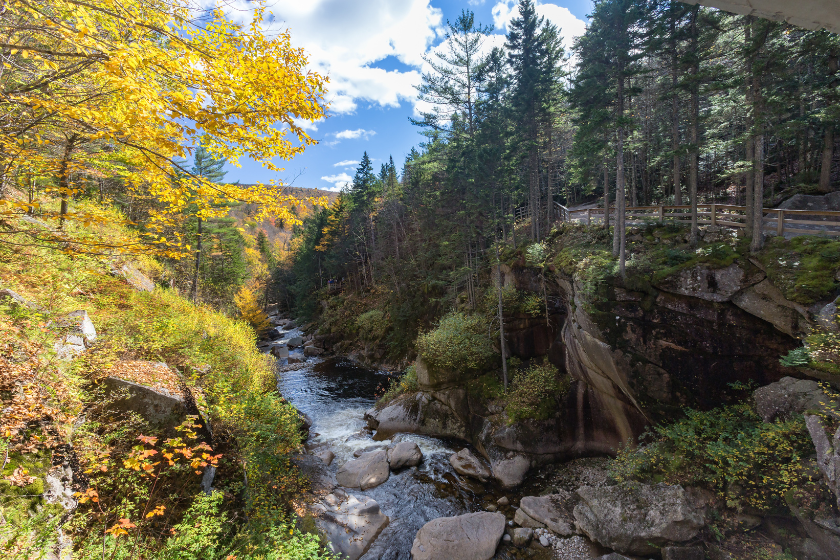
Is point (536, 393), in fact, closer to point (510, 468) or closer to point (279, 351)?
point (510, 468)

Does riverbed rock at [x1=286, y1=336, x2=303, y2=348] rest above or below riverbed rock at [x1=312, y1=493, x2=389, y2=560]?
below

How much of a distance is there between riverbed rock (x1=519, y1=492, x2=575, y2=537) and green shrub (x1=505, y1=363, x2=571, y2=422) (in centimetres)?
298

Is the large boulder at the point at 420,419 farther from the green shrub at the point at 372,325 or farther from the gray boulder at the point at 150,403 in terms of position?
the green shrub at the point at 372,325

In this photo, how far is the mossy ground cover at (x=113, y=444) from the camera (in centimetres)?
446

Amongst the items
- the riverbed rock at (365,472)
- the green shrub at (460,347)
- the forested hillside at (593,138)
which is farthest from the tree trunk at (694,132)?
the riverbed rock at (365,472)

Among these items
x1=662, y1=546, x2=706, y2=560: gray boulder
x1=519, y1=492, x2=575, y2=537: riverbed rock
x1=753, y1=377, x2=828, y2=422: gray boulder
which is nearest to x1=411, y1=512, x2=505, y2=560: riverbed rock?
x1=519, y1=492, x2=575, y2=537: riverbed rock

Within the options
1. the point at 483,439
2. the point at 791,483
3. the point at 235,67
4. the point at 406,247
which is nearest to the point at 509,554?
the point at 483,439

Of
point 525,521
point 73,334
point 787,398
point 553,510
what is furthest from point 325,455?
point 787,398

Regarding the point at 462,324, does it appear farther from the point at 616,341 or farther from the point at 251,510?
the point at 251,510

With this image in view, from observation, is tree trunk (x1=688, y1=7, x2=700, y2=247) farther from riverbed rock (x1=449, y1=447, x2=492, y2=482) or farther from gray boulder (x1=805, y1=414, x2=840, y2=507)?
riverbed rock (x1=449, y1=447, x2=492, y2=482)

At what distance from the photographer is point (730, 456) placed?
8547mm

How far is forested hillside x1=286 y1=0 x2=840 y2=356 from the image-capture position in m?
11.2

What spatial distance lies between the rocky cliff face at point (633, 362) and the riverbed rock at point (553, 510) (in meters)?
1.45

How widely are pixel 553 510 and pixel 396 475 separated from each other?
5.57 meters
